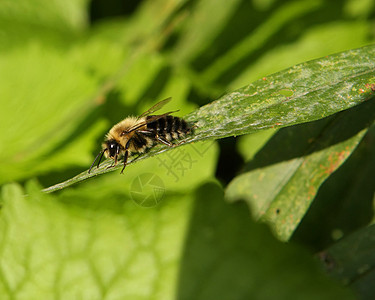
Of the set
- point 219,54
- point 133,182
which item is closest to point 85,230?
point 133,182

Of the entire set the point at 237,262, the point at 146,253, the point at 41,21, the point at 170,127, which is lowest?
the point at 237,262

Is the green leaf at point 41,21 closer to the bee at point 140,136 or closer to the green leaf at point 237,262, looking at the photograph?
the bee at point 140,136

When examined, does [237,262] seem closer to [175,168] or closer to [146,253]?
[146,253]

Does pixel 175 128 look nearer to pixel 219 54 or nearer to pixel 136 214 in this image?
pixel 136 214

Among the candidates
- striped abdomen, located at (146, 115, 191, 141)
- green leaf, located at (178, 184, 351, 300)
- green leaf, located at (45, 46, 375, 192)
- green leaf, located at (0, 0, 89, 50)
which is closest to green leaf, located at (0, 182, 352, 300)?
green leaf, located at (178, 184, 351, 300)

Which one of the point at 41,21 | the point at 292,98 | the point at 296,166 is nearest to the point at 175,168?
the point at 296,166

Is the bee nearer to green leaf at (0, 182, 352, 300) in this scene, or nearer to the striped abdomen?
the striped abdomen

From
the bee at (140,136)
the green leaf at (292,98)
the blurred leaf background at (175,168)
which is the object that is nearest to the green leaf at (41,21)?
the blurred leaf background at (175,168)
